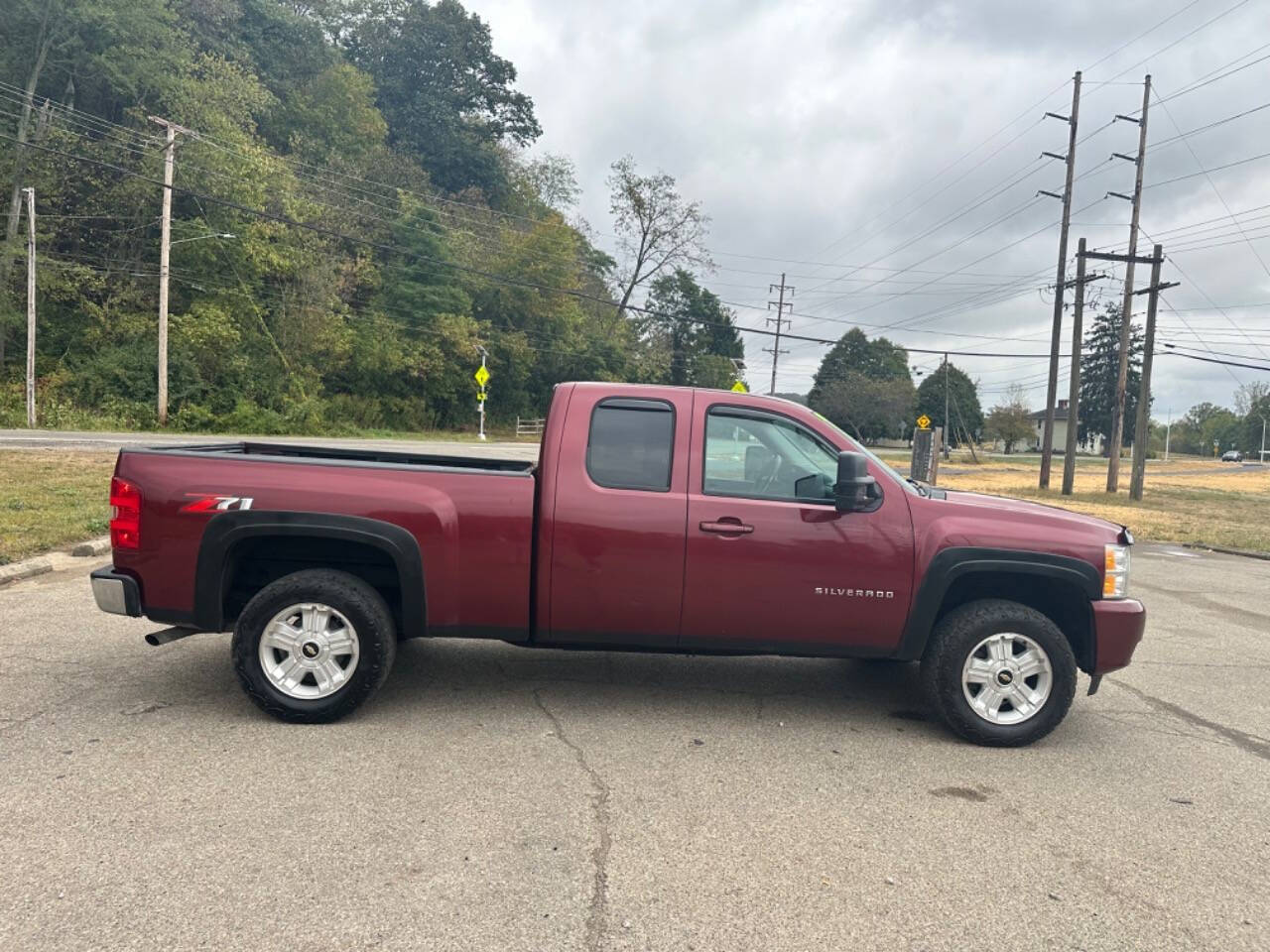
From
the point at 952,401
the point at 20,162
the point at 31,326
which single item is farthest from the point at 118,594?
the point at 952,401

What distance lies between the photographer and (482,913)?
269cm

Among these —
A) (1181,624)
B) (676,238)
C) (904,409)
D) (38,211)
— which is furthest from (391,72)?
(1181,624)

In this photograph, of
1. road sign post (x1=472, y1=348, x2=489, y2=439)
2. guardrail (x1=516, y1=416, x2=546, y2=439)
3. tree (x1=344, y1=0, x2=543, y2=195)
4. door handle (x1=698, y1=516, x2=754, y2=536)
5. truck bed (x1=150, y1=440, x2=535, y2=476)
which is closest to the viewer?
door handle (x1=698, y1=516, x2=754, y2=536)

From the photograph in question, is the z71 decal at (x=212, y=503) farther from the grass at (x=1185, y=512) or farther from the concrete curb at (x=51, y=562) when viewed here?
the grass at (x=1185, y=512)

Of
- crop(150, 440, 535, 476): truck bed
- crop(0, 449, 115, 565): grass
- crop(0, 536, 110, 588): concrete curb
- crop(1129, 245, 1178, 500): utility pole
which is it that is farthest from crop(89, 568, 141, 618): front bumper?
crop(1129, 245, 1178, 500): utility pole

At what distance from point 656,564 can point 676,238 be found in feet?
184

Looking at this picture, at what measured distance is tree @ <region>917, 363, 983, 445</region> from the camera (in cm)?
9487

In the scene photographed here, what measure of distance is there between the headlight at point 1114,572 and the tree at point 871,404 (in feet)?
243

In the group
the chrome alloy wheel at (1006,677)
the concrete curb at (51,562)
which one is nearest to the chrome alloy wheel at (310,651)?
the chrome alloy wheel at (1006,677)

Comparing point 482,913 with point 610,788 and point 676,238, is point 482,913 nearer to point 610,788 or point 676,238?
point 610,788

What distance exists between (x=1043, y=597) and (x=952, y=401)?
3872 inches

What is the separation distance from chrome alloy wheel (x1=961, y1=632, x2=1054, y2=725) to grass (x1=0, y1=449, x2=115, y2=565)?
322 inches

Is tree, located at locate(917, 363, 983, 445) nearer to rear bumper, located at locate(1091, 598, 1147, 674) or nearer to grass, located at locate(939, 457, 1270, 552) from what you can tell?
grass, located at locate(939, 457, 1270, 552)

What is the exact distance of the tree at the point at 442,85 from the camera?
62.2 m
